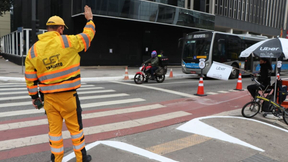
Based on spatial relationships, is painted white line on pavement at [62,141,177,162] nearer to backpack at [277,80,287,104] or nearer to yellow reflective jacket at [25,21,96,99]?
yellow reflective jacket at [25,21,96,99]

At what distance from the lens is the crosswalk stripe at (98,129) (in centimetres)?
426

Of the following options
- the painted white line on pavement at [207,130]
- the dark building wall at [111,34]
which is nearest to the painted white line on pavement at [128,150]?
the painted white line on pavement at [207,130]

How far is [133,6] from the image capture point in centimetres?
2228

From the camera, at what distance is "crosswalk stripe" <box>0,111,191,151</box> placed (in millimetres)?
4258

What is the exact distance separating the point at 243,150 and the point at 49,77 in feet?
11.7

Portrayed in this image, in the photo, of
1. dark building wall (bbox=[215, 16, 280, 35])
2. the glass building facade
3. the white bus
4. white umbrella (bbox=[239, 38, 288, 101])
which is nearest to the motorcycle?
the white bus

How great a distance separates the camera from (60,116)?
324cm

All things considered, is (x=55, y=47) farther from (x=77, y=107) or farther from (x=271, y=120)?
(x=271, y=120)

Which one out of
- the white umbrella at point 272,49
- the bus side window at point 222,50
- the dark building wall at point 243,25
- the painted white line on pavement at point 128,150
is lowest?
the painted white line on pavement at point 128,150

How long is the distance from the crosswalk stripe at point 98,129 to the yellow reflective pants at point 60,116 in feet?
4.42

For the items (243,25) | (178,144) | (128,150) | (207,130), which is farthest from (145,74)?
(243,25)

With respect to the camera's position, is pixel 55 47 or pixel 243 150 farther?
pixel 243 150

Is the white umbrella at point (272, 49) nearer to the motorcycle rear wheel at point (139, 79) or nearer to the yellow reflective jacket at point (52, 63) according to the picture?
the yellow reflective jacket at point (52, 63)

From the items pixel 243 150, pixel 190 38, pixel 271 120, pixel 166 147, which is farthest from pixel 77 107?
pixel 190 38
